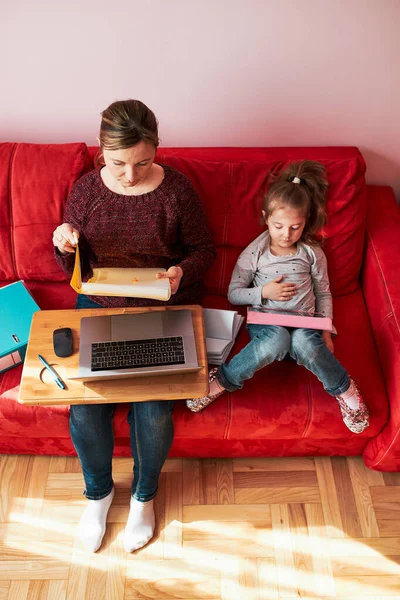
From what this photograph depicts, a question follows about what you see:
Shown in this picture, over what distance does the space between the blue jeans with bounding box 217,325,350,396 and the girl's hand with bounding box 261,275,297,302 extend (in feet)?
0.39

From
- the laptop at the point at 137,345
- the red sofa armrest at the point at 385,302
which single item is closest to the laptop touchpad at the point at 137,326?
the laptop at the point at 137,345

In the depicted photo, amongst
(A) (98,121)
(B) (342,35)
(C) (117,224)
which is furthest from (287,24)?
(C) (117,224)

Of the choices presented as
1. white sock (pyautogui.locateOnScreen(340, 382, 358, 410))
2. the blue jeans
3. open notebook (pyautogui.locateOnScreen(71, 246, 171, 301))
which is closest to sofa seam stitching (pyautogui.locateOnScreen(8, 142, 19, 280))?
open notebook (pyautogui.locateOnScreen(71, 246, 171, 301))

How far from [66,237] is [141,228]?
0.24 metres

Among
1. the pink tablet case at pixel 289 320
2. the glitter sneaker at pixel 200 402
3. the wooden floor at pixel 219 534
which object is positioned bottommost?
the wooden floor at pixel 219 534

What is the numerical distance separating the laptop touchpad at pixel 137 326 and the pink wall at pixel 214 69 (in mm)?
820

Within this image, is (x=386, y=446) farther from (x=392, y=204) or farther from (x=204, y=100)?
(x=204, y=100)

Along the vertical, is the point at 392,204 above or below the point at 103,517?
above

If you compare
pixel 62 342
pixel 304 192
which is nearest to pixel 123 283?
pixel 62 342

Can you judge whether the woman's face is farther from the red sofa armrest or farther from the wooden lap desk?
the red sofa armrest

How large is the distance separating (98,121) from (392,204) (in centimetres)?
117

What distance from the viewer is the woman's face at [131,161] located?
136 cm

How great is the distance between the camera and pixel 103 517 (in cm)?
167

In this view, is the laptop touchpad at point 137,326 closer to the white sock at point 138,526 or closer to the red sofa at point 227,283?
the red sofa at point 227,283
